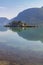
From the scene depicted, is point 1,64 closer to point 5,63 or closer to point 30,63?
point 5,63

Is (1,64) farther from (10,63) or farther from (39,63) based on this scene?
(39,63)

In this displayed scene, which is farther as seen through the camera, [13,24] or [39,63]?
[13,24]

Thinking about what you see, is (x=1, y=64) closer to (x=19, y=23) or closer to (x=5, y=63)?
(x=5, y=63)

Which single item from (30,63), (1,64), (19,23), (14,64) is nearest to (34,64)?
(30,63)

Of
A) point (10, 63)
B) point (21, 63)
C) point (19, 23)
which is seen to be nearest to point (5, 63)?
point (10, 63)

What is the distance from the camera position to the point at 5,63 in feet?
41.2

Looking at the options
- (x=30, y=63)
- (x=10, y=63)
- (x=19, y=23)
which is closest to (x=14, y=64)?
(x=10, y=63)

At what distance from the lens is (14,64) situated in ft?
40.0

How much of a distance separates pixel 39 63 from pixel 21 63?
1.51 m

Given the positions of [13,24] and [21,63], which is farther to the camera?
[13,24]

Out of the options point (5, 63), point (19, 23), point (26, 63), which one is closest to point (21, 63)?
point (26, 63)

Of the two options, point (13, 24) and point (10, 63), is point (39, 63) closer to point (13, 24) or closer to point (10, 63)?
point (10, 63)

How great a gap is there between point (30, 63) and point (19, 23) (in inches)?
5484

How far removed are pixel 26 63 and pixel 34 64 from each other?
28.3 inches
